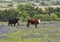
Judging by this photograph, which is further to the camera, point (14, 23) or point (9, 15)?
point (9, 15)

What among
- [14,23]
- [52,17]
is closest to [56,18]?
[52,17]

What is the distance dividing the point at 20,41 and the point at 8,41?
25.0 inches

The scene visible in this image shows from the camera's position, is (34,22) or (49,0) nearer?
(34,22)

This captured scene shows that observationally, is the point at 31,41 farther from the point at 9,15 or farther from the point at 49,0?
the point at 49,0

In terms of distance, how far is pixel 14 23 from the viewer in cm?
2916

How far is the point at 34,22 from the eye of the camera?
2723cm

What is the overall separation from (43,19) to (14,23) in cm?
832

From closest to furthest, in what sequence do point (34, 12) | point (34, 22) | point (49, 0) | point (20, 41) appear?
point (20, 41), point (34, 22), point (34, 12), point (49, 0)

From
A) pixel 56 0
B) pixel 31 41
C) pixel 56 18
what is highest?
pixel 31 41

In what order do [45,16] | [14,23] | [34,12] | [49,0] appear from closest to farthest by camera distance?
1. [14,23]
2. [45,16]
3. [34,12]
4. [49,0]

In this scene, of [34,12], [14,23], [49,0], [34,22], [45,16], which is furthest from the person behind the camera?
[49,0]

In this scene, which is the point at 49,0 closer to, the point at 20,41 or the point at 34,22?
the point at 34,22

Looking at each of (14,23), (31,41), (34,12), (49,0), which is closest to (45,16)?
(34,12)

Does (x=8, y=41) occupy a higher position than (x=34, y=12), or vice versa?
(x=8, y=41)
